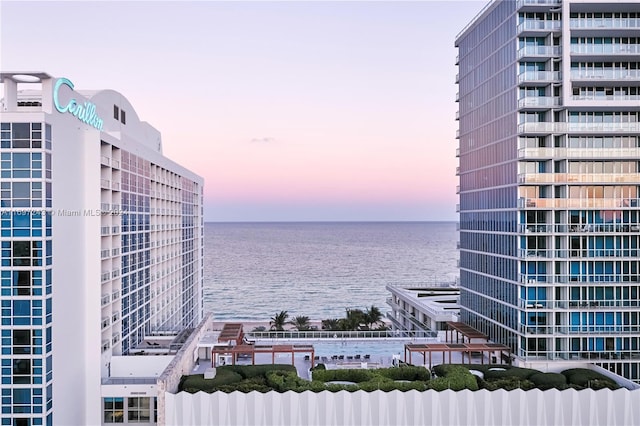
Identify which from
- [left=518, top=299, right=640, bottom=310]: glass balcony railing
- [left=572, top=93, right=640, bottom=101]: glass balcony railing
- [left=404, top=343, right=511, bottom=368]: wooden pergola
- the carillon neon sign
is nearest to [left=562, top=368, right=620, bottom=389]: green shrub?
[left=518, top=299, right=640, bottom=310]: glass balcony railing

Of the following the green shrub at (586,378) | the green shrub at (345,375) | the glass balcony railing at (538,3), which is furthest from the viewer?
the glass balcony railing at (538,3)

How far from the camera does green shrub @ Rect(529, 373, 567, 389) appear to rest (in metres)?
38.1

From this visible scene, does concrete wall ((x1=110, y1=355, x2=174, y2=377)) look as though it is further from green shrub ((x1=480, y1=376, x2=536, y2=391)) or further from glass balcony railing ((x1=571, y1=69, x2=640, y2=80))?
glass balcony railing ((x1=571, y1=69, x2=640, y2=80))

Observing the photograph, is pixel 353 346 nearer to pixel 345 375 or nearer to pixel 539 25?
pixel 345 375

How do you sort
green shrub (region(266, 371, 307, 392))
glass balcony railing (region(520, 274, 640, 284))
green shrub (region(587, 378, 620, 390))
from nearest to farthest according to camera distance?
green shrub (region(266, 371, 307, 392)), green shrub (region(587, 378, 620, 390)), glass balcony railing (region(520, 274, 640, 284))

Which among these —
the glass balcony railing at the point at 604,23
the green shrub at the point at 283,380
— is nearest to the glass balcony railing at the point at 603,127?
the glass balcony railing at the point at 604,23

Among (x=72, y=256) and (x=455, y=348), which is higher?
(x=72, y=256)

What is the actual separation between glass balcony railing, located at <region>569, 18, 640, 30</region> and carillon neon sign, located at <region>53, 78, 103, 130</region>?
3528 cm

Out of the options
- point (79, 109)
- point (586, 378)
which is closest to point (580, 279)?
point (586, 378)

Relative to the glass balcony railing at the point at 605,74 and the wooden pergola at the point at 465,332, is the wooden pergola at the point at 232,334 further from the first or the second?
the glass balcony railing at the point at 605,74

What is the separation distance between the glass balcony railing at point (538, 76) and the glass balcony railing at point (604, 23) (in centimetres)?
376

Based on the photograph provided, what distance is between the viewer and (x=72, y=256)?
37.7 meters

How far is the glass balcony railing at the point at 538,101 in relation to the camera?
44.1 m

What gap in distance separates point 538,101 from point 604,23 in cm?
743
